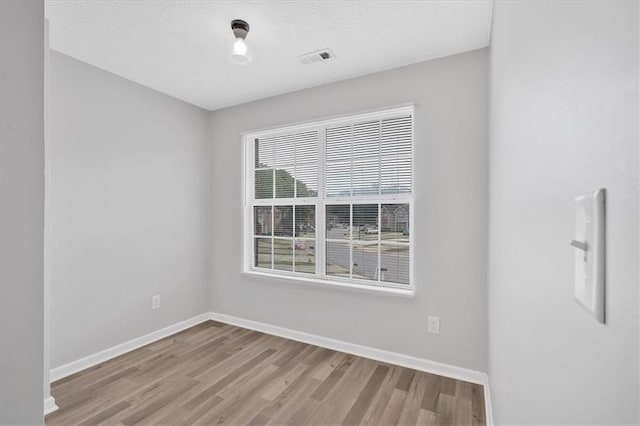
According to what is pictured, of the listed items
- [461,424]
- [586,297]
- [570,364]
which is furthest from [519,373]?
[461,424]

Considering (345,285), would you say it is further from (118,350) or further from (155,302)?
(118,350)

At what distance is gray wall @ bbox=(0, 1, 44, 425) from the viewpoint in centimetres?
59

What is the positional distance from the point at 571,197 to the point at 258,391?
239 cm

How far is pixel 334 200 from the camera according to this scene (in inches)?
119

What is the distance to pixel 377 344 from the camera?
8.95ft

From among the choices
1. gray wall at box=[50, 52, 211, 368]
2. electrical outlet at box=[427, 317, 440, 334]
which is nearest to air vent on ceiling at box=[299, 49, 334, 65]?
gray wall at box=[50, 52, 211, 368]

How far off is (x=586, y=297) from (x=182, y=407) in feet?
7.98

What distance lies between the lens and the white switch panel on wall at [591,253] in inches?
13.1

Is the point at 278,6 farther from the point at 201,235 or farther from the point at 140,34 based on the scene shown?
the point at 201,235

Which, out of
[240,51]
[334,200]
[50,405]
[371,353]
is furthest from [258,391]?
[240,51]

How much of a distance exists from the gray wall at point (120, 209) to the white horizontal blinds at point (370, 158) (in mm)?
1679

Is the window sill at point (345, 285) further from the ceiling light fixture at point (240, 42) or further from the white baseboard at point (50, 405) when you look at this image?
the ceiling light fixture at point (240, 42)

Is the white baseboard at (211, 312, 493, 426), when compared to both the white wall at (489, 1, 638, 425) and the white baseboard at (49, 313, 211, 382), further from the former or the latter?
the white wall at (489, 1, 638, 425)

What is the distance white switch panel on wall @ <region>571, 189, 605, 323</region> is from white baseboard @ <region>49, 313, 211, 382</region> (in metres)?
3.26
